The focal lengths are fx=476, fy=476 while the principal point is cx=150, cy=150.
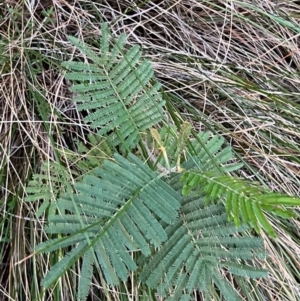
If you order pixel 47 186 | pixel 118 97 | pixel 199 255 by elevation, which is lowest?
pixel 199 255

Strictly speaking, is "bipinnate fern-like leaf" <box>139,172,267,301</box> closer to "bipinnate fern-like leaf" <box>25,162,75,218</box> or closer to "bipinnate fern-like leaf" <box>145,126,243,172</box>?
"bipinnate fern-like leaf" <box>145,126,243,172</box>

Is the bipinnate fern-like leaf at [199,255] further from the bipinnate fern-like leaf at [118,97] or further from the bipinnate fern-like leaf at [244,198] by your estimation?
the bipinnate fern-like leaf at [118,97]

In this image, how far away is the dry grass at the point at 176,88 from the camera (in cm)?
91

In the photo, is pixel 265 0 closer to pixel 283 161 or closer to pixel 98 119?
pixel 283 161

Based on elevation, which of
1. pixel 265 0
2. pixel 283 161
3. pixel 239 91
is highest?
pixel 265 0

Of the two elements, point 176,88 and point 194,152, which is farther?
point 176,88

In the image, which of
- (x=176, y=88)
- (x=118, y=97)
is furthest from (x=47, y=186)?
(x=176, y=88)

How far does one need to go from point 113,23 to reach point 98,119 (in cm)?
30

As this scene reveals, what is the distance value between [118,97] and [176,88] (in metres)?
0.24

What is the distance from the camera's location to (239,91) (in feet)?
3.37

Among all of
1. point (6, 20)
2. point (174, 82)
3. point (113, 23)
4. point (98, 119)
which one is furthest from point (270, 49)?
point (6, 20)

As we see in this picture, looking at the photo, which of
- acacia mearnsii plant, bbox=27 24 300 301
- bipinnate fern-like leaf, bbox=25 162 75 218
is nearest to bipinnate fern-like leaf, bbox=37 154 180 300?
acacia mearnsii plant, bbox=27 24 300 301

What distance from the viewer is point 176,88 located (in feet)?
3.38

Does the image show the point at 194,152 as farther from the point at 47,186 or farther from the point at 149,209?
the point at 47,186
